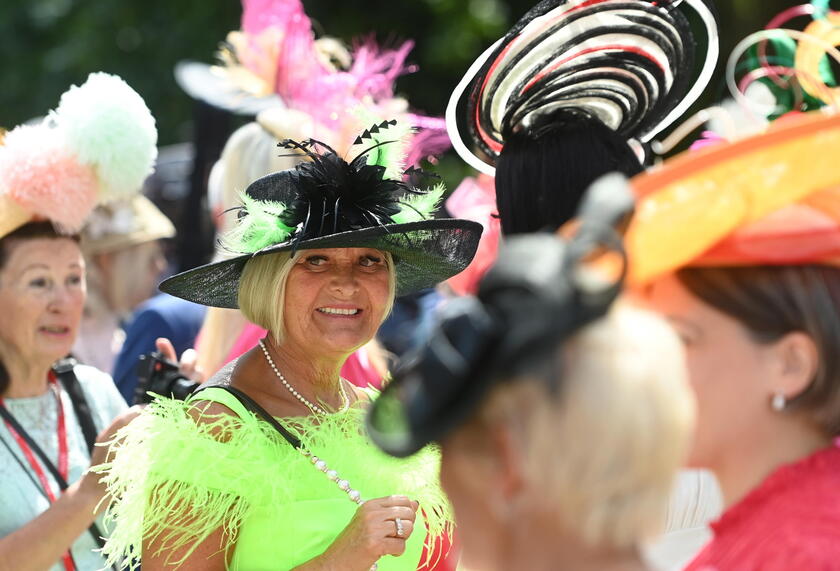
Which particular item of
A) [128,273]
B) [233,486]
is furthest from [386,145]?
[128,273]

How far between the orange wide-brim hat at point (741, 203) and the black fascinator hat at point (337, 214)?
4.01 ft

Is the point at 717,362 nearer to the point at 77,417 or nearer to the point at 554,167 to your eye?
the point at 554,167

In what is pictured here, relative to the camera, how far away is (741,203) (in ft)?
5.03

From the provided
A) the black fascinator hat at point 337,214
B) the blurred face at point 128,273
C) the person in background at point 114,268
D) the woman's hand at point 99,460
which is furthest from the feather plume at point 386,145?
the blurred face at point 128,273

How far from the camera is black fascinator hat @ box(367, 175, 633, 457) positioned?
122 centimetres

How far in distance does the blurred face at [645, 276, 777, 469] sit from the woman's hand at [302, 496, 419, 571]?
967mm

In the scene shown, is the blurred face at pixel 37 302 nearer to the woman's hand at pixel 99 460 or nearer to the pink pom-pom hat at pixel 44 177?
the pink pom-pom hat at pixel 44 177

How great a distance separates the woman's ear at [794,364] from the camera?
161 cm

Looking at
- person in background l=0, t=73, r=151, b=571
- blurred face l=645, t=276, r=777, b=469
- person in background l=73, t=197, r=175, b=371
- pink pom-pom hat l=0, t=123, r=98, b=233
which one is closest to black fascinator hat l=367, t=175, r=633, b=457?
blurred face l=645, t=276, r=777, b=469

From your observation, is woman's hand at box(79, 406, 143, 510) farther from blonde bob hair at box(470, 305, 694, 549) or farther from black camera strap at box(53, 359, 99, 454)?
blonde bob hair at box(470, 305, 694, 549)

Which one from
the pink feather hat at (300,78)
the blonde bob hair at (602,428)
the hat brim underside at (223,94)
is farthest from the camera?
the hat brim underside at (223,94)

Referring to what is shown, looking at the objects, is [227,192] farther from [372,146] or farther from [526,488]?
[526,488]

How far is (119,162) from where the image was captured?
346 cm

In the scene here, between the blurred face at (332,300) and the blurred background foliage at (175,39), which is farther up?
the blurred background foliage at (175,39)
